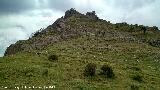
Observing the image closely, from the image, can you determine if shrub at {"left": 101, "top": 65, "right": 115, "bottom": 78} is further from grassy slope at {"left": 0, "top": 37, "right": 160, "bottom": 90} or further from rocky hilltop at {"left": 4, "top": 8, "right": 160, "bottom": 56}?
rocky hilltop at {"left": 4, "top": 8, "right": 160, "bottom": 56}

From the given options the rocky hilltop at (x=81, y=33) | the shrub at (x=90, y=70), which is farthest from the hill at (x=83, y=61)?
the shrub at (x=90, y=70)

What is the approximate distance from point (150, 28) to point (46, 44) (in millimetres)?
53517

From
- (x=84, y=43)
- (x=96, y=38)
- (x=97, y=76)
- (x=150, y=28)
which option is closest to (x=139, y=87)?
(x=97, y=76)

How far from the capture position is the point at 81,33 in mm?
118625

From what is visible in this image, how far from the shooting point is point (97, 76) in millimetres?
65312

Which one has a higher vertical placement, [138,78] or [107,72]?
[107,72]

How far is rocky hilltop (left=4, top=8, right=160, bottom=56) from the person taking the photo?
112 metres

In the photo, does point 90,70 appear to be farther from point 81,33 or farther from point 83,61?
point 81,33

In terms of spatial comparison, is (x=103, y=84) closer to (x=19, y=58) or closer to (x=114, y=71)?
(x=114, y=71)

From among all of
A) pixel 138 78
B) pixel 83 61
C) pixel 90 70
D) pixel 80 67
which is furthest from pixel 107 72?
pixel 83 61

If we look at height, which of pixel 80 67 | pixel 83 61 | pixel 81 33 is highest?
pixel 81 33

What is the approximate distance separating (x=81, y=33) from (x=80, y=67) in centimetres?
4918

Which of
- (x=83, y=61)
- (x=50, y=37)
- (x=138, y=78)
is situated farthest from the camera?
(x=50, y=37)

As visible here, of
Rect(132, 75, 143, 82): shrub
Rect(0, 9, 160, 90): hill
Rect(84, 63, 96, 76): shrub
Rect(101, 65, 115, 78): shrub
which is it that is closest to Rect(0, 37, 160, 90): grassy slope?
Rect(0, 9, 160, 90): hill
